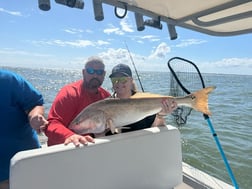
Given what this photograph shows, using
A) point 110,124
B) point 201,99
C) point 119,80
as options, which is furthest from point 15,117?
point 201,99

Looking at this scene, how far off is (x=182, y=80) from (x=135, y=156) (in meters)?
1.31

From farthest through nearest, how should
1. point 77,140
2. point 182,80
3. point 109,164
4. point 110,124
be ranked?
point 182,80
point 110,124
point 109,164
point 77,140

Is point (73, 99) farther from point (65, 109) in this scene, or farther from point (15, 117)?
point (15, 117)

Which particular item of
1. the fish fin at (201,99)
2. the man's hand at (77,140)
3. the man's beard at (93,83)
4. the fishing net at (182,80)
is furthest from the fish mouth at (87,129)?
the fishing net at (182,80)

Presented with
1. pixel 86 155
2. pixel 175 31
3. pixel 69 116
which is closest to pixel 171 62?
pixel 175 31

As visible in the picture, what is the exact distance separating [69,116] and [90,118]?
1.07ft

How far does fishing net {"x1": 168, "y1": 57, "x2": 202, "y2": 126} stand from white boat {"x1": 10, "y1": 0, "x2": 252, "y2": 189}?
34 centimetres

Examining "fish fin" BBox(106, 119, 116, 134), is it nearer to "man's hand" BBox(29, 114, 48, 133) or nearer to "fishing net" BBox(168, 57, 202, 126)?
"man's hand" BBox(29, 114, 48, 133)

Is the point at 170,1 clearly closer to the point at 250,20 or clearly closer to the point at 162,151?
the point at 250,20

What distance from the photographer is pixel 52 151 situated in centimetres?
172

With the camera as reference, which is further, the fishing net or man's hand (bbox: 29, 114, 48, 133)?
the fishing net

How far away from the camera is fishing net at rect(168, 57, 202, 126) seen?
3.07 meters

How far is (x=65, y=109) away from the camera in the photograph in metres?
2.29

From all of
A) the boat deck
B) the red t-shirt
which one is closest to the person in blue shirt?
the red t-shirt
